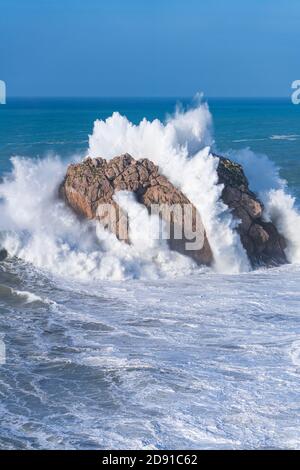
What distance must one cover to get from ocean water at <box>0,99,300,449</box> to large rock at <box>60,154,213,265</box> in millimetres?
408

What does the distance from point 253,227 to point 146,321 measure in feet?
23.4

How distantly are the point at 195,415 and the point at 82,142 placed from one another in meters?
48.8

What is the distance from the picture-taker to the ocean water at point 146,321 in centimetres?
1218

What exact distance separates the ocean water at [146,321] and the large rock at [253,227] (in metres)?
0.48

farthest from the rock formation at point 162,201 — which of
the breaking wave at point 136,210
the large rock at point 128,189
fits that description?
the breaking wave at point 136,210

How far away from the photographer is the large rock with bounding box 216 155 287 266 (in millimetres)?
22969

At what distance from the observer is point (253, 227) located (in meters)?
23.2

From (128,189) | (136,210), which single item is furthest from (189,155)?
(136,210)

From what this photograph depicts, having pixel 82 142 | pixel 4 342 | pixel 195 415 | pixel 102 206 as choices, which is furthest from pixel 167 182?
pixel 82 142

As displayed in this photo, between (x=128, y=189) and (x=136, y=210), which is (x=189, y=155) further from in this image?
(x=136, y=210)

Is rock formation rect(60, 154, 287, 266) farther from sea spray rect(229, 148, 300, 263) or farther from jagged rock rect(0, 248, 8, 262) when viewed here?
jagged rock rect(0, 248, 8, 262)

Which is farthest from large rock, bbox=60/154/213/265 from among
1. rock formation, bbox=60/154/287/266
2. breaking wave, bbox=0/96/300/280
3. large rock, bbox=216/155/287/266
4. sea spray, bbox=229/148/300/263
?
sea spray, bbox=229/148/300/263

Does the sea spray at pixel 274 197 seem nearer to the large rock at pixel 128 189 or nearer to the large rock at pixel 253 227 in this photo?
the large rock at pixel 253 227
